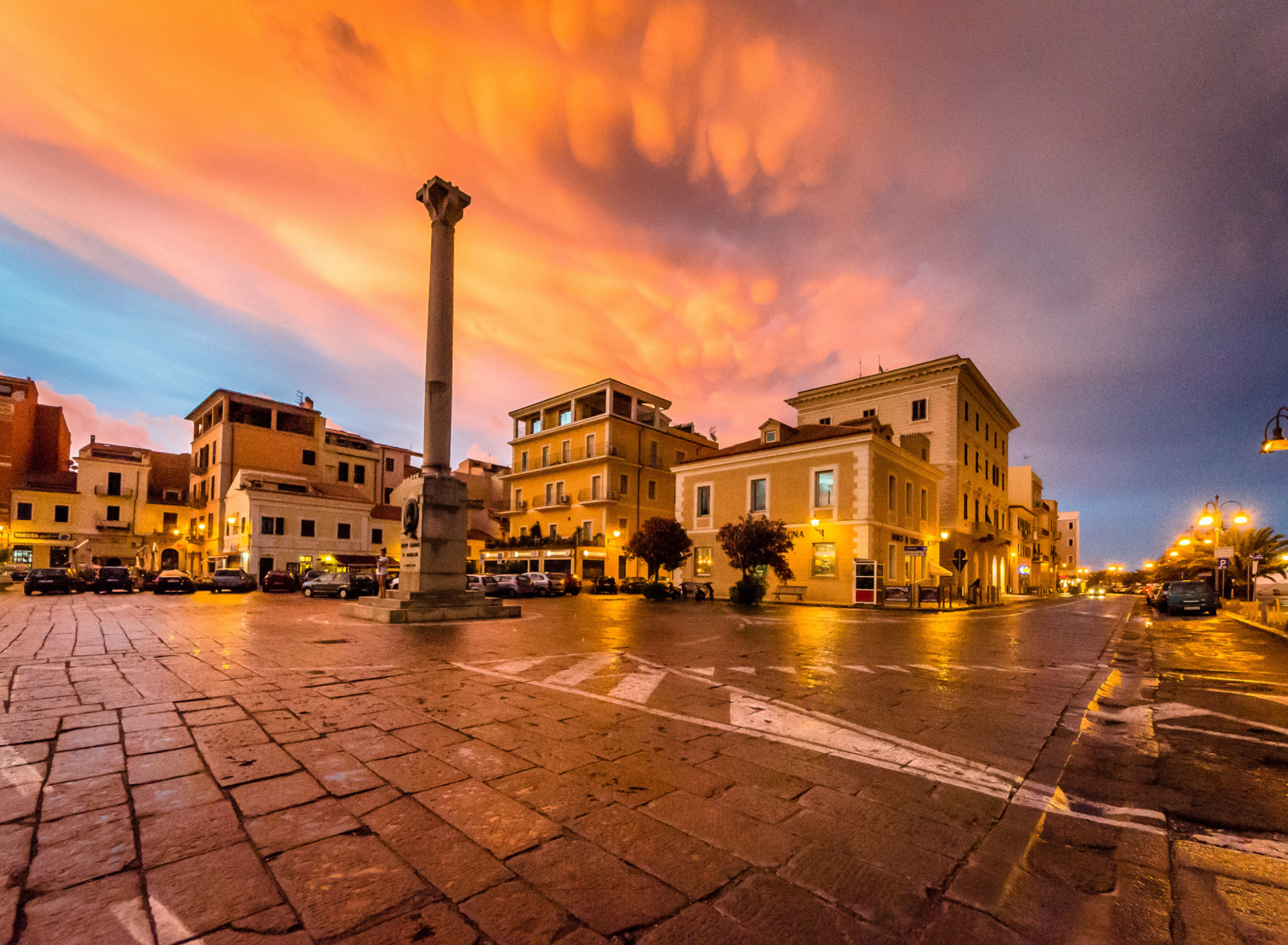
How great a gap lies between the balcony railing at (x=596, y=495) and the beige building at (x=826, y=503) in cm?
784

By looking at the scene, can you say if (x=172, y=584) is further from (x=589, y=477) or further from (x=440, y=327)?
(x=589, y=477)

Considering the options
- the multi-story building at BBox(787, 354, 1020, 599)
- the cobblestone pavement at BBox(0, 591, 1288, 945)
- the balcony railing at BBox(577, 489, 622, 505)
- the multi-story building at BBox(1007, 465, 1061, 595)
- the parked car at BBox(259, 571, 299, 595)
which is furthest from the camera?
the multi-story building at BBox(1007, 465, 1061, 595)

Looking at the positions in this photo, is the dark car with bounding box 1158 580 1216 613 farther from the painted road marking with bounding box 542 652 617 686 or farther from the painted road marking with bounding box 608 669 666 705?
the painted road marking with bounding box 608 669 666 705

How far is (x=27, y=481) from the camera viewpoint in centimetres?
4334

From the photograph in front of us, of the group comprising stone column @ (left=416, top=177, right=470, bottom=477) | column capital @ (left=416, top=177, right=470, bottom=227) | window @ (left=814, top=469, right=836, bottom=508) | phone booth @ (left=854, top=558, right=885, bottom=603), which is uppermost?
column capital @ (left=416, top=177, right=470, bottom=227)

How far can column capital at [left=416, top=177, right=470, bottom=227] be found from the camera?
1762cm

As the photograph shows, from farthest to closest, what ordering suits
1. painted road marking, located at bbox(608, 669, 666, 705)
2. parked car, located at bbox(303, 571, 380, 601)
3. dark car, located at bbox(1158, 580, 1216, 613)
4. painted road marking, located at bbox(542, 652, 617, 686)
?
1. parked car, located at bbox(303, 571, 380, 601)
2. dark car, located at bbox(1158, 580, 1216, 613)
3. painted road marking, located at bbox(542, 652, 617, 686)
4. painted road marking, located at bbox(608, 669, 666, 705)

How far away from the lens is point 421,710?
5.61 m

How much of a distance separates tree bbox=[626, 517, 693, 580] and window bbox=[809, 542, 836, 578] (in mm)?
6950

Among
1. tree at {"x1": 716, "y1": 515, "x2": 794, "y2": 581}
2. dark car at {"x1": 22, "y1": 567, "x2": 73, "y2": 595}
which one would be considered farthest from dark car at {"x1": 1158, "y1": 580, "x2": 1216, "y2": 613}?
dark car at {"x1": 22, "y1": 567, "x2": 73, "y2": 595}

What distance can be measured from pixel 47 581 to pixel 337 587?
12.5m

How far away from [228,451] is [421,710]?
4668 cm

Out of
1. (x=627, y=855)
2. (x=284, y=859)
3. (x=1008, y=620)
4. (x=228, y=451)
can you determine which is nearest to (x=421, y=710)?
(x=284, y=859)

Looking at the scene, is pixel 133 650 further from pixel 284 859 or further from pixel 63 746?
pixel 284 859
